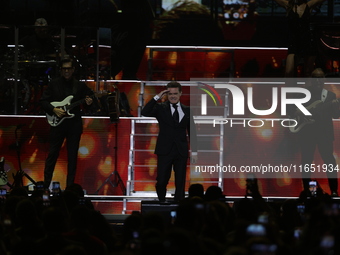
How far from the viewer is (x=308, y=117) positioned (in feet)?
36.0

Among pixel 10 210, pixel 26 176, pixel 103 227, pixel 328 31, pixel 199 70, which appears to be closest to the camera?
pixel 103 227

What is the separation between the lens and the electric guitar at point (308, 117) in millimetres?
10594

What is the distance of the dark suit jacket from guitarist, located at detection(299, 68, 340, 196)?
6.03 feet

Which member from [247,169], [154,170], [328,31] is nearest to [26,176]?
[154,170]

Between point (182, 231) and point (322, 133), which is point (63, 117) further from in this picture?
point (182, 231)

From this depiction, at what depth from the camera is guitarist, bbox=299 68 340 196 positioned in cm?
1047

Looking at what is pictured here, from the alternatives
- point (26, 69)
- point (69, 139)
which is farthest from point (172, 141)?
point (26, 69)

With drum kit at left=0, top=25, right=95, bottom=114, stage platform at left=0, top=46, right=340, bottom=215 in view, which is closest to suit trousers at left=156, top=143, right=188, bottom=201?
stage platform at left=0, top=46, right=340, bottom=215

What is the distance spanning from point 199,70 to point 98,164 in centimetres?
338

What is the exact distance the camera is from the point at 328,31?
39.5ft

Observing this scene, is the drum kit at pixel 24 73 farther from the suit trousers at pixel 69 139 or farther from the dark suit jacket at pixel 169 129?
the dark suit jacket at pixel 169 129

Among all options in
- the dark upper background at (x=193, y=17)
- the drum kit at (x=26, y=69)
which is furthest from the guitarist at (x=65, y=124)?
the dark upper background at (x=193, y=17)

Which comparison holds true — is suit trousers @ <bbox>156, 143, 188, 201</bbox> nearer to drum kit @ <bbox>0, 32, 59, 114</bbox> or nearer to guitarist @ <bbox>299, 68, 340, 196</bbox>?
guitarist @ <bbox>299, 68, 340, 196</bbox>

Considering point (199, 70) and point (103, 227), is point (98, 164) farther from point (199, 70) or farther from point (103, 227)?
point (103, 227)
